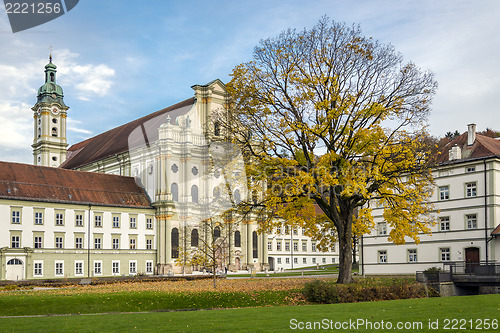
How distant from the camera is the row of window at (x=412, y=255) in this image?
5016 cm

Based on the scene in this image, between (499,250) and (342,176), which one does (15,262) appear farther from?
(499,250)

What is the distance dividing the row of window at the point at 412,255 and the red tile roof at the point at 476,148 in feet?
26.7

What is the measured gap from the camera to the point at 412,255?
52.7m

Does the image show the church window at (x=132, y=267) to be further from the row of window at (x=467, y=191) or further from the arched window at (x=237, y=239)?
the row of window at (x=467, y=191)

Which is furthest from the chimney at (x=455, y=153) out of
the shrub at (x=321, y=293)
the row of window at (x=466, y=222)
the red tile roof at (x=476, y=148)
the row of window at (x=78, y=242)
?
the row of window at (x=78, y=242)

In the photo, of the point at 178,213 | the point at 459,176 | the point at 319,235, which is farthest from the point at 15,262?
the point at 459,176

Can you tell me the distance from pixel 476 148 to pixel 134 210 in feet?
127

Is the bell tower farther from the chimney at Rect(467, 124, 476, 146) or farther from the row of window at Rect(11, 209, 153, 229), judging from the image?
the chimney at Rect(467, 124, 476, 146)

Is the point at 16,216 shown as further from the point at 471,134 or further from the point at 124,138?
the point at 471,134

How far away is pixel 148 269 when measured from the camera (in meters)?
67.0

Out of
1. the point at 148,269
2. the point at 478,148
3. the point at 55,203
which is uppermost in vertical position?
the point at 478,148

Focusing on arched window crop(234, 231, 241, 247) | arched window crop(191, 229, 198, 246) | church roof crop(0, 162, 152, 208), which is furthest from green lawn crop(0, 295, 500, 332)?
arched window crop(234, 231, 241, 247)

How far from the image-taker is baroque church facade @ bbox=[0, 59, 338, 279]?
57.3 m

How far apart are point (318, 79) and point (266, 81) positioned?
9.55 ft
